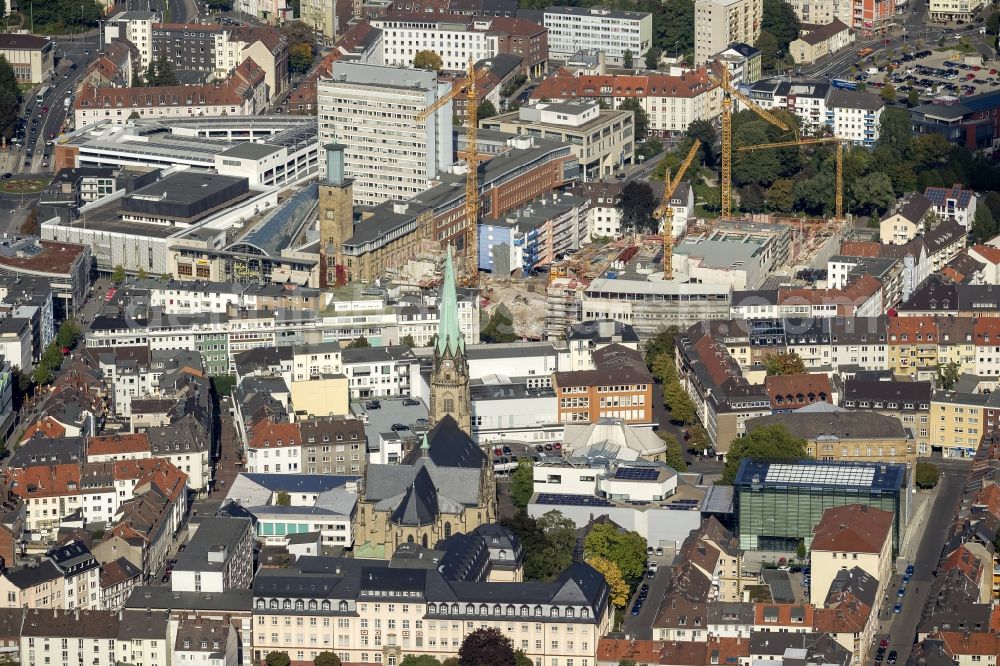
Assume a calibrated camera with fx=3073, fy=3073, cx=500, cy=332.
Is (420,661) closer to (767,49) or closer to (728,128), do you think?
(728,128)

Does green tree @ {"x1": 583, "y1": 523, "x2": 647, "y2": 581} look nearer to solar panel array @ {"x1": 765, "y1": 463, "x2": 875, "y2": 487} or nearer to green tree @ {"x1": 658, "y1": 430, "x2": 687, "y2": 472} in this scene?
solar panel array @ {"x1": 765, "y1": 463, "x2": 875, "y2": 487}

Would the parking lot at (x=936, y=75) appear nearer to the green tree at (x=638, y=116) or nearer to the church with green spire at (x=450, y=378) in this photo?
the green tree at (x=638, y=116)

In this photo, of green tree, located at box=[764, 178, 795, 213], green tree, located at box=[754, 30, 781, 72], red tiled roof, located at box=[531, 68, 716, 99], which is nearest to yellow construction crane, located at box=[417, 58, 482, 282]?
red tiled roof, located at box=[531, 68, 716, 99]

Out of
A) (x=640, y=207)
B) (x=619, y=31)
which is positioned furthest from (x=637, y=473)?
(x=619, y=31)

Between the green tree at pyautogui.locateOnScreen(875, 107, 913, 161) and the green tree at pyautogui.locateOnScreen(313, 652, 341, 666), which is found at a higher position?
the green tree at pyautogui.locateOnScreen(875, 107, 913, 161)

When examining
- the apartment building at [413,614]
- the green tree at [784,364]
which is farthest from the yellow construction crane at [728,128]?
the apartment building at [413,614]

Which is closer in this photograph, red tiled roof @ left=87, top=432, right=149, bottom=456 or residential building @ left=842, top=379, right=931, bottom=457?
red tiled roof @ left=87, top=432, right=149, bottom=456
